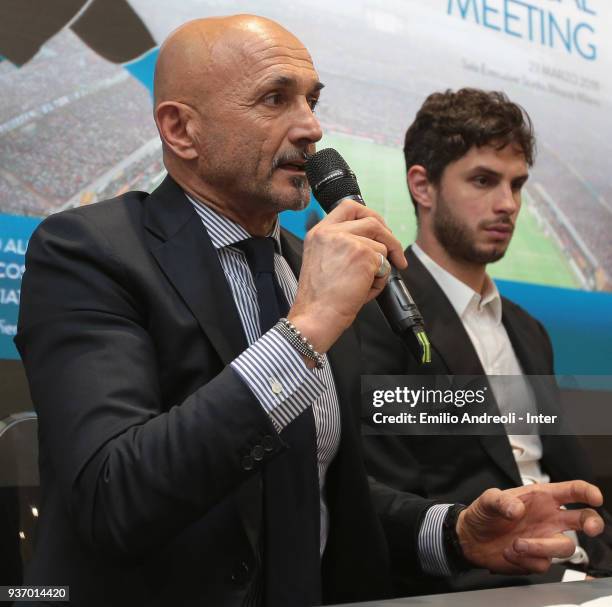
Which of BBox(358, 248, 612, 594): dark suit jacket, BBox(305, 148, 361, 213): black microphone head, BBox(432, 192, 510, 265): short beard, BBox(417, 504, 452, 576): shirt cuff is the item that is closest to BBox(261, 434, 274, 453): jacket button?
BBox(305, 148, 361, 213): black microphone head

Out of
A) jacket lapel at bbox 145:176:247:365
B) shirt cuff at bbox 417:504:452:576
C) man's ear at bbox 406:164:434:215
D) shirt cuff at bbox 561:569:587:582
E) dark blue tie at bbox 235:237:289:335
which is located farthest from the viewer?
man's ear at bbox 406:164:434:215

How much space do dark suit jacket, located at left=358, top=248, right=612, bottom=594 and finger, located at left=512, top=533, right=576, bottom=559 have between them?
0.36 meters

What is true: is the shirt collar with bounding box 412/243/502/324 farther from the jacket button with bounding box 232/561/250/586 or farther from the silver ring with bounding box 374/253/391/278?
the jacket button with bounding box 232/561/250/586

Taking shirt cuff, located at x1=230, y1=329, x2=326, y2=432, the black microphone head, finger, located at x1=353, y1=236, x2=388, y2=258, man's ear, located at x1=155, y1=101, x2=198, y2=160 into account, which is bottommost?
shirt cuff, located at x1=230, y1=329, x2=326, y2=432

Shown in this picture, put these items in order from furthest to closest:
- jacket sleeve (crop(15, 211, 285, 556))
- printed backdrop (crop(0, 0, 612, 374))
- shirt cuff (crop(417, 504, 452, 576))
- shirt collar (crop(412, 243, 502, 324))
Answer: shirt collar (crop(412, 243, 502, 324)) → printed backdrop (crop(0, 0, 612, 374)) → shirt cuff (crop(417, 504, 452, 576)) → jacket sleeve (crop(15, 211, 285, 556))

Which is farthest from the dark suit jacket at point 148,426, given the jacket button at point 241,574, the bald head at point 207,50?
the bald head at point 207,50

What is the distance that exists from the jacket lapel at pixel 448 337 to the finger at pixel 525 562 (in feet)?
1.63

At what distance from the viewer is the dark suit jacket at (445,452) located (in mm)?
1868

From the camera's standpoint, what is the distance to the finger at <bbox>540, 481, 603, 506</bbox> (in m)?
1.39

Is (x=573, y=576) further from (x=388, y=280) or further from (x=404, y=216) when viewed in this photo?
(x=404, y=216)

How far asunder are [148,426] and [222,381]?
11cm

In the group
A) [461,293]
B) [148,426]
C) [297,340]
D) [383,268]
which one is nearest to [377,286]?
[383,268]

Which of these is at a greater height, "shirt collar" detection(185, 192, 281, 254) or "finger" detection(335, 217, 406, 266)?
"finger" detection(335, 217, 406, 266)

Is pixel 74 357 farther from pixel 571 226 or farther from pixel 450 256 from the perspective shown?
pixel 571 226
